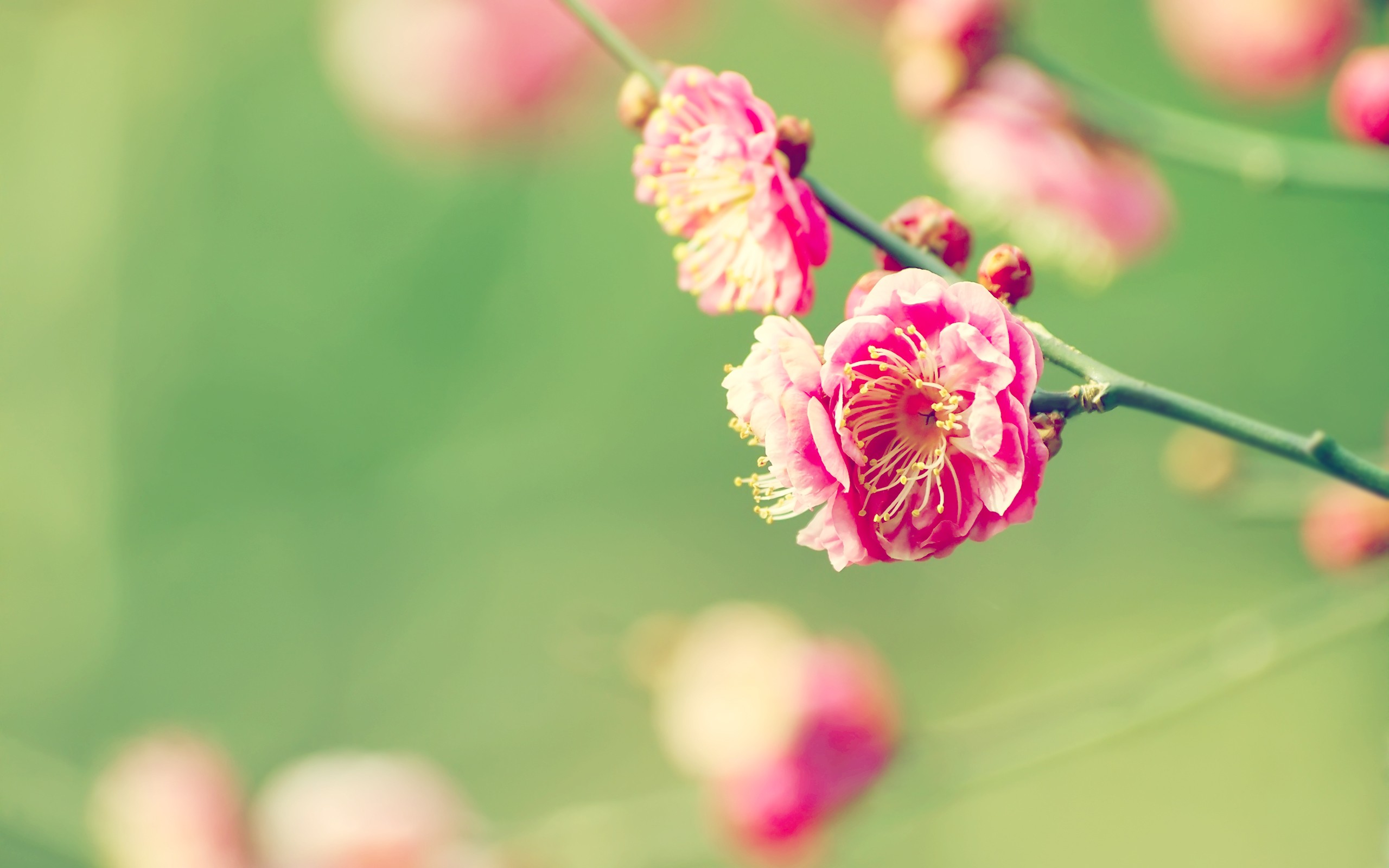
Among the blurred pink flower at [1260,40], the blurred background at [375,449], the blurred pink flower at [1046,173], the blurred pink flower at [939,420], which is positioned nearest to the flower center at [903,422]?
the blurred pink flower at [939,420]

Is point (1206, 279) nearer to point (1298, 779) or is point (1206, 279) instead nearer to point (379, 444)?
point (1298, 779)

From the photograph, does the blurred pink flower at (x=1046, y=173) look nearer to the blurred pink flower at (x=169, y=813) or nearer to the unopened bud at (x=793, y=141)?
the unopened bud at (x=793, y=141)

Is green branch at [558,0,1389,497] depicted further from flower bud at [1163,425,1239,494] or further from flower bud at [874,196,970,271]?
flower bud at [1163,425,1239,494]

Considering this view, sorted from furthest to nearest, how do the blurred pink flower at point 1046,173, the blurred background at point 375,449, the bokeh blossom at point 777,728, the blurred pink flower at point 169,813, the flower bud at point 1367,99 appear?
1. the blurred background at point 375,449
2. the blurred pink flower at point 169,813
3. the bokeh blossom at point 777,728
4. the blurred pink flower at point 1046,173
5. the flower bud at point 1367,99

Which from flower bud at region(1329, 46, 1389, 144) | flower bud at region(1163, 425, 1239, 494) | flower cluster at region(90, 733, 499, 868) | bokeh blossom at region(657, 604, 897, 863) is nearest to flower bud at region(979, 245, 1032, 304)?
flower bud at region(1329, 46, 1389, 144)

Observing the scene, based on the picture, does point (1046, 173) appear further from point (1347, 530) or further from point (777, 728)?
point (777, 728)

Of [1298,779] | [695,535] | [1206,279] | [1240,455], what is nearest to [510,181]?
[695,535]

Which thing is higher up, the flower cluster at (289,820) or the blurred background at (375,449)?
the blurred background at (375,449)
